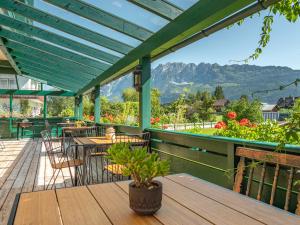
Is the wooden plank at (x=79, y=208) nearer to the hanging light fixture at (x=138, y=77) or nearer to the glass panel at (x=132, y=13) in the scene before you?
the glass panel at (x=132, y=13)

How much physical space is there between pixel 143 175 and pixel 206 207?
0.40 m

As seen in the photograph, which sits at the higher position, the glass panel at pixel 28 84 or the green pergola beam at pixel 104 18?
the green pergola beam at pixel 104 18

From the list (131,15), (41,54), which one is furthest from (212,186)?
(41,54)

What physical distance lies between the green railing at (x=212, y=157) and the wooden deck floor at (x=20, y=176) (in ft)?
6.12

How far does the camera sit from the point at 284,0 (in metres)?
2.05

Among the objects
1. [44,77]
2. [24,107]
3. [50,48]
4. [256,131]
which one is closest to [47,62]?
[50,48]

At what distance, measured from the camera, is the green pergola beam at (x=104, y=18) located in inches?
159

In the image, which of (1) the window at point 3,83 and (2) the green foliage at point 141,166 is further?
(1) the window at point 3,83

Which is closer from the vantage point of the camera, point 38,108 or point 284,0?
point 284,0

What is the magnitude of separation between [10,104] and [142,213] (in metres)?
12.8

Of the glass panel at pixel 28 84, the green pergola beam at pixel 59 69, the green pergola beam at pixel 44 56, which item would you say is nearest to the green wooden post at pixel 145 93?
the green pergola beam at pixel 44 56

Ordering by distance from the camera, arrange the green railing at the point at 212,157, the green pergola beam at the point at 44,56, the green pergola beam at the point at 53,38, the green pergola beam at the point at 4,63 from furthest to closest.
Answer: the green pergola beam at the point at 4,63 < the green pergola beam at the point at 44,56 < the green pergola beam at the point at 53,38 < the green railing at the point at 212,157

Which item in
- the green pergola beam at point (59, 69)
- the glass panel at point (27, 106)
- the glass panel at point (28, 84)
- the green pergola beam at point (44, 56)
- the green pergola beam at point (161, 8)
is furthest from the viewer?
the glass panel at point (28, 84)

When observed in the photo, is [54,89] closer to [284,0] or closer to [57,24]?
[57,24]
